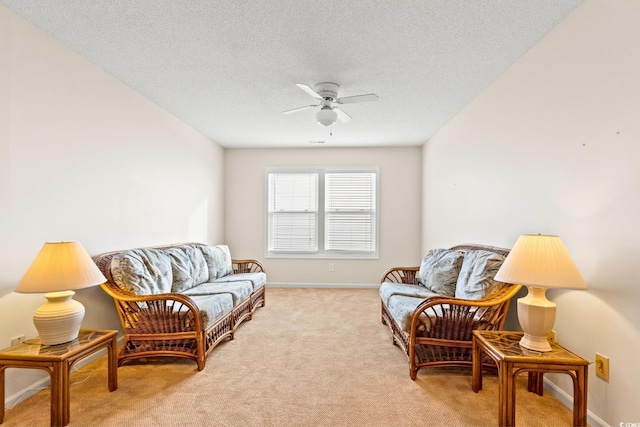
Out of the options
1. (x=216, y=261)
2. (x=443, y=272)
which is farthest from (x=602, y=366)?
(x=216, y=261)

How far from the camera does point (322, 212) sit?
573 cm

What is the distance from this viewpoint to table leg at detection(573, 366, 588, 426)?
1.66m

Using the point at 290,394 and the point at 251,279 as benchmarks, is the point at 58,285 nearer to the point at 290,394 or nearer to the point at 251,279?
the point at 290,394

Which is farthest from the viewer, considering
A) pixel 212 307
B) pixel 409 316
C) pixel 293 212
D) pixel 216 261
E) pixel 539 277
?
pixel 293 212

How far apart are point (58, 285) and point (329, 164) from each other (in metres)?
4.37

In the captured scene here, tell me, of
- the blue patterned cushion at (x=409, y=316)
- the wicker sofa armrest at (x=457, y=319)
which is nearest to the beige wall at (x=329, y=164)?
the blue patterned cushion at (x=409, y=316)

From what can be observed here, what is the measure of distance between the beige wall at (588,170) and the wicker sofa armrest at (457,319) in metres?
0.37

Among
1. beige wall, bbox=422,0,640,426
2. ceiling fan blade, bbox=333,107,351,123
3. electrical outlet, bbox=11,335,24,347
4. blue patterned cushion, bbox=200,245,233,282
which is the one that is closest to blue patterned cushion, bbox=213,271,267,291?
blue patterned cushion, bbox=200,245,233,282

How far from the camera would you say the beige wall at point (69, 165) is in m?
2.06

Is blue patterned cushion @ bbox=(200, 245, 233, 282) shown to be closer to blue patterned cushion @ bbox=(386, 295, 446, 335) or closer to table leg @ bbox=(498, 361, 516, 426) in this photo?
blue patterned cushion @ bbox=(386, 295, 446, 335)

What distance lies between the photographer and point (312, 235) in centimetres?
576

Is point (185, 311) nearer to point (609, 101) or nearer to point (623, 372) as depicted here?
point (623, 372)

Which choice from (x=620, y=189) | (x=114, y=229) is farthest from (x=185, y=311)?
(x=620, y=189)

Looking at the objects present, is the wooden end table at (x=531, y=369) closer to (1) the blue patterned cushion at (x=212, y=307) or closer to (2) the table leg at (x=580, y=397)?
(2) the table leg at (x=580, y=397)
